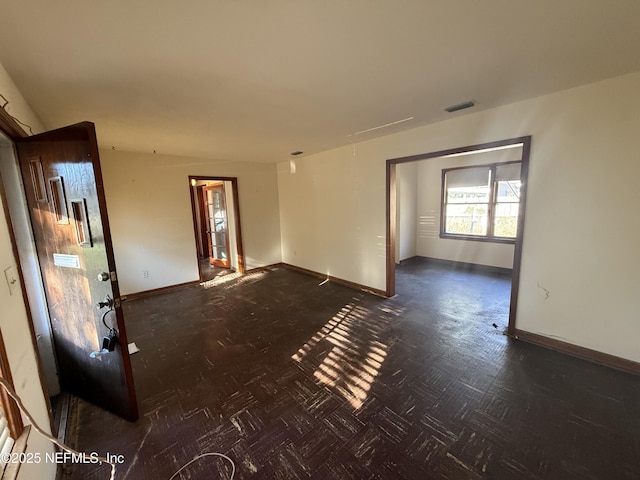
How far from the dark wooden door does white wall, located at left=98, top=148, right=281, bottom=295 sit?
2.40 metres

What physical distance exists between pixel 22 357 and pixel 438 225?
21.0 ft

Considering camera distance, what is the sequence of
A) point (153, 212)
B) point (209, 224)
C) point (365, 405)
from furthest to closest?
point (209, 224) < point (153, 212) < point (365, 405)

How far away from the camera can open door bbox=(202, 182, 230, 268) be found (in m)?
5.85

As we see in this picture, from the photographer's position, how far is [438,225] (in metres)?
6.03

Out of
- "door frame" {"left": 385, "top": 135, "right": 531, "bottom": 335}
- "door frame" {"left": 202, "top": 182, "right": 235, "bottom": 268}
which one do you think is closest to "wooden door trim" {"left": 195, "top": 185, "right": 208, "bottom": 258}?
"door frame" {"left": 202, "top": 182, "right": 235, "bottom": 268}

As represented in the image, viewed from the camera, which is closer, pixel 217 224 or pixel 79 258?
pixel 79 258

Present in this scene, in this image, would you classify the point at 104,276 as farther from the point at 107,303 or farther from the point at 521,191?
the point at 521,191

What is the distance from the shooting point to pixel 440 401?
1.94 meters

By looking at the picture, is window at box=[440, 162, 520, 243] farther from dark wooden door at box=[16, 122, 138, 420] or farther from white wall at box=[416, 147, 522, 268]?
dark wooden door at box=[16, 122, 138, 420]

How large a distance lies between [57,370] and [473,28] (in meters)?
3.73

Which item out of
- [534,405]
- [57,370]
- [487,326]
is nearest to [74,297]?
[57,370]

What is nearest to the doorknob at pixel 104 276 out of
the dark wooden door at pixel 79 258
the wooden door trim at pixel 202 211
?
the dark wooden door at pixel 79 258

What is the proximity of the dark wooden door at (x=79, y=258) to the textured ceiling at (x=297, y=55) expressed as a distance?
471 millimetres

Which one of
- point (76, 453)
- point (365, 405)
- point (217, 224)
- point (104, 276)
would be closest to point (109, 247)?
point (104, 276)
